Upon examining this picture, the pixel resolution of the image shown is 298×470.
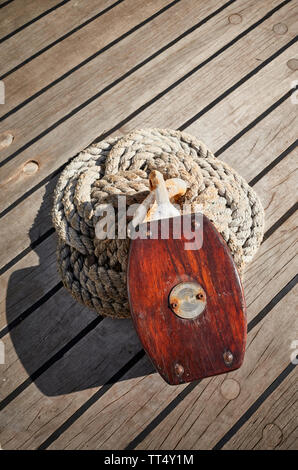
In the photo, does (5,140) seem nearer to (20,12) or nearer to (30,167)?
(30,167)

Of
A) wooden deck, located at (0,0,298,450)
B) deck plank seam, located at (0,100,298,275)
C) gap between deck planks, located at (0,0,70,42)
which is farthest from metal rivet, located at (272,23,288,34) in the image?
gap between deck planks, located at (0,0,70,42)

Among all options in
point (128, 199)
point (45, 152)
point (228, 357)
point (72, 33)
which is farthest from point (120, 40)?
point (228, 357)

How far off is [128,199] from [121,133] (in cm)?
62

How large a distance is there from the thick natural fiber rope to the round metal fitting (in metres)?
0.25

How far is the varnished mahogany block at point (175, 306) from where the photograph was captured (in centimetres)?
105

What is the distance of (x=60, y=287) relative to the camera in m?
1.59

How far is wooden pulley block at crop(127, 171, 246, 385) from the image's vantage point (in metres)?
1.05

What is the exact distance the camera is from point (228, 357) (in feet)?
3.46

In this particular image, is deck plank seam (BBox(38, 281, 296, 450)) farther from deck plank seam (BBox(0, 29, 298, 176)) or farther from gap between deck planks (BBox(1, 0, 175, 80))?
gap between deck planks (BBox(1, 0, 175, 80))

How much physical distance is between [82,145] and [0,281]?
663 mm

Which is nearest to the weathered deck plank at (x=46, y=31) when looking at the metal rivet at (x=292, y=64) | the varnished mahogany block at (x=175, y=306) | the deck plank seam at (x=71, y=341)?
the metal rivet at (x=292, y=64)
